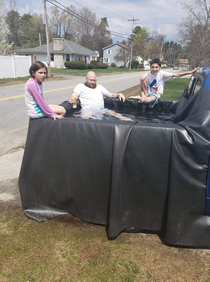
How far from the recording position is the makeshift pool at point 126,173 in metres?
2.11

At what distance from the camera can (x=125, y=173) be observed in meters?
2.27

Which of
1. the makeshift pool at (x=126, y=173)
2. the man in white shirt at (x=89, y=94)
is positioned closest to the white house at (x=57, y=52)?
the man in white shirt at (x=89, y=94)

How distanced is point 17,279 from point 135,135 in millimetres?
1548

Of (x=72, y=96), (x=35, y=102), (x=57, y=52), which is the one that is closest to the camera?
(x=35, y=102)

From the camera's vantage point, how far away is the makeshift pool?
2.11 meters

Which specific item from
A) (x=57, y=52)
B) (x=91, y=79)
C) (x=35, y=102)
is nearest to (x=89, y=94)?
(x=91, y=79)

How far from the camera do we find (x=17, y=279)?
6.27 feet

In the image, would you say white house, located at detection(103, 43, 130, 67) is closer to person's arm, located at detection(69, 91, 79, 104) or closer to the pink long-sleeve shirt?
person's arm, located at detection(69, 91, 79, 104)

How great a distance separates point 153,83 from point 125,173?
3391mm

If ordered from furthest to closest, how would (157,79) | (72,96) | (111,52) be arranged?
(111,52) → (157,79) → (72,96)

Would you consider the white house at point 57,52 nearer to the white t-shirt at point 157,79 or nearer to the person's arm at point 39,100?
the white t-shirt at point 157,79

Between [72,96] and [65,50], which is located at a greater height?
[65,50]

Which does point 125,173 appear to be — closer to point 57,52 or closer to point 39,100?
point 39,100

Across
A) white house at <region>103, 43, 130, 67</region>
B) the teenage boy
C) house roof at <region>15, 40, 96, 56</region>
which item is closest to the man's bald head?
the teenage boy
